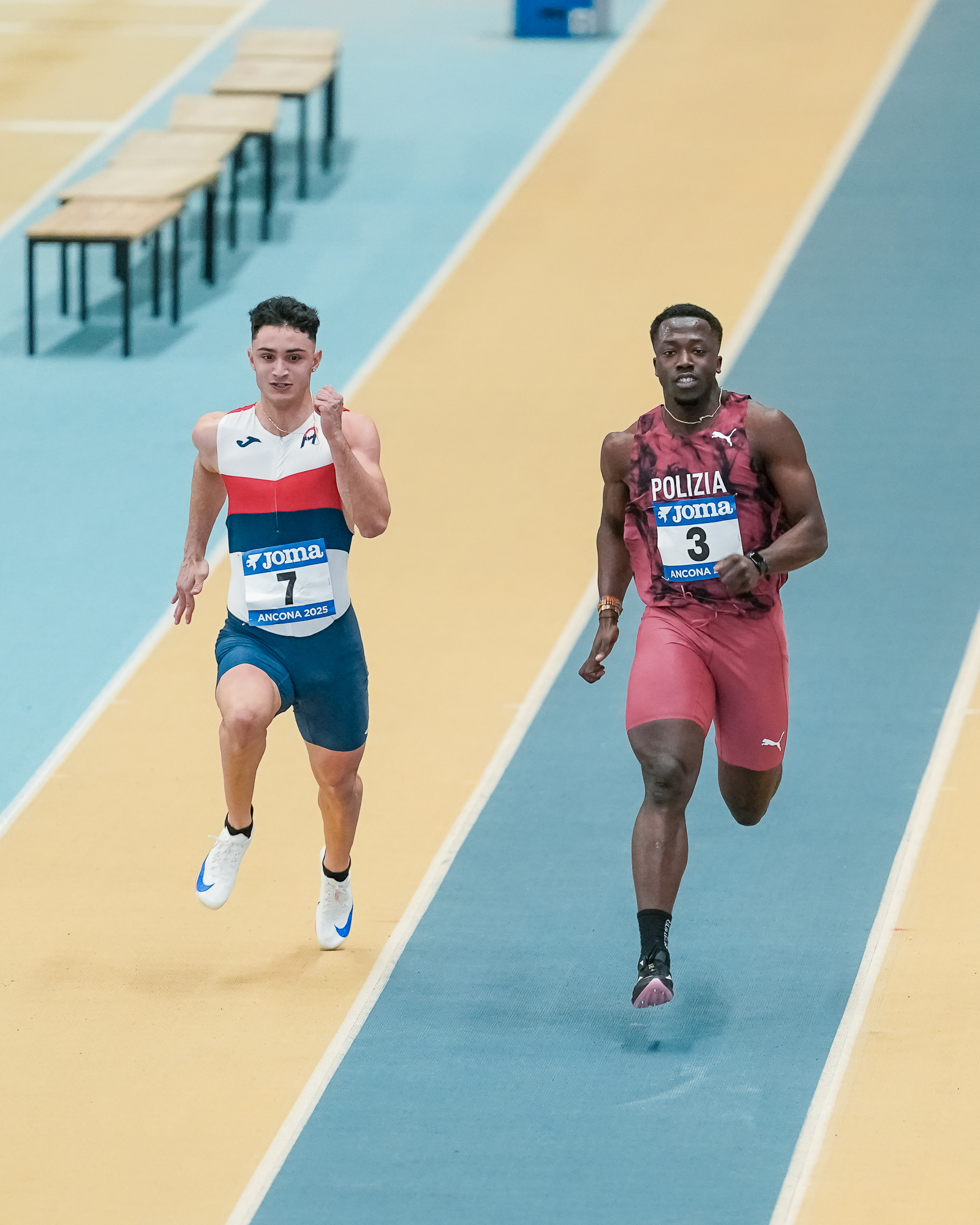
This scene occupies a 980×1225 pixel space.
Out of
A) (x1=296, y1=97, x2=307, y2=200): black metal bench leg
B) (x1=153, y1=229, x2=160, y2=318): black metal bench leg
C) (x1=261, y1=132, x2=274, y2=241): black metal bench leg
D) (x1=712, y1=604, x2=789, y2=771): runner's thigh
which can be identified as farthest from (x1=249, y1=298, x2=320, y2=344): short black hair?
(x1=296, y1=97, x2=307, y2=200): black metal bench leg

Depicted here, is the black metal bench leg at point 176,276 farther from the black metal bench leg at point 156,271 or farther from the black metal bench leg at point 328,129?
the black metal bench leg at point 328,129

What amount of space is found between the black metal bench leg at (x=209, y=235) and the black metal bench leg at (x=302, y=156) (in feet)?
5.98

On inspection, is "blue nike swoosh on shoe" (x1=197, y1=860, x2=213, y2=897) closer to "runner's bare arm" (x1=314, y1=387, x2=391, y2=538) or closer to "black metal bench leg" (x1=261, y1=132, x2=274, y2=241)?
"runner's bare arm" (x1=314, y1=387, x2=391, y2=538)

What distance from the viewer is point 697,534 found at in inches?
267

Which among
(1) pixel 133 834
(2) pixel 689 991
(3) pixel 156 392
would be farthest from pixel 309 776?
(3) pixel 156 392

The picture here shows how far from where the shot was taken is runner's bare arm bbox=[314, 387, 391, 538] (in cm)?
648

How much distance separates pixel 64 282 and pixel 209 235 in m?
1.14

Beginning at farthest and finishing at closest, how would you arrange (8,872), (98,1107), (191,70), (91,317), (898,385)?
(191,70) → (91,317) → (898,385) → (8,872) → (98,1107)

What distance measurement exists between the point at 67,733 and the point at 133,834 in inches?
44.5

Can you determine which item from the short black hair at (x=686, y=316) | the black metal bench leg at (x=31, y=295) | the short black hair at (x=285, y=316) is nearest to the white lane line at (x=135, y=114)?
the black metal bench leg at (x=31, y=295)

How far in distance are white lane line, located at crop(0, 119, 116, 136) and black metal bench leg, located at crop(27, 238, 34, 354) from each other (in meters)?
4.38

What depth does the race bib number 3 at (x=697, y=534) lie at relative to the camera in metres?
6.76

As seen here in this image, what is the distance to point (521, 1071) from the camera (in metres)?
6.48

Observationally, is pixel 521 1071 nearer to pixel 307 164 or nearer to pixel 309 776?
pixel 309 776
